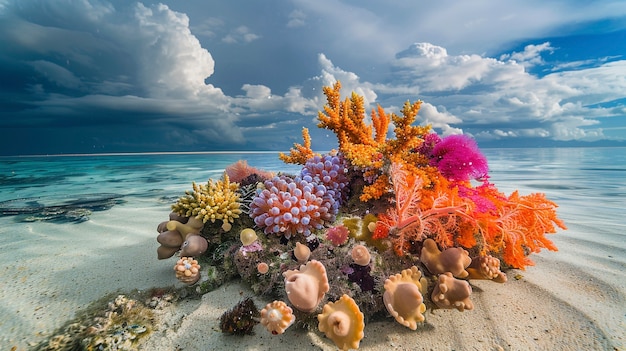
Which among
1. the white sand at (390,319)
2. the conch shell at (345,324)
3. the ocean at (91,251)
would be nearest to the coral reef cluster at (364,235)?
the conch shell at (345,324)

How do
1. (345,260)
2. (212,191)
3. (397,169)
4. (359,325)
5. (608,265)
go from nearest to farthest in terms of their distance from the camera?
(359,325), (345,260), (397,169), (212,191), (608,265)

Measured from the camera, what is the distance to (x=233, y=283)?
3.02 meters

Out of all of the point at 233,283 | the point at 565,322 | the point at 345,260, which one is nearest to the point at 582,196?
the point at 565,322

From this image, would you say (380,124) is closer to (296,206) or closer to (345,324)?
(296,206)

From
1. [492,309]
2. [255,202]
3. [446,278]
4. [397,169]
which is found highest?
[397,169]

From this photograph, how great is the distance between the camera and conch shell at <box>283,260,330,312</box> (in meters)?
2.05

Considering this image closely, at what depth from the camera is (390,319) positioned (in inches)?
97.4

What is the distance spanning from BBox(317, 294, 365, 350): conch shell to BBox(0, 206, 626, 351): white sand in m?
0.38

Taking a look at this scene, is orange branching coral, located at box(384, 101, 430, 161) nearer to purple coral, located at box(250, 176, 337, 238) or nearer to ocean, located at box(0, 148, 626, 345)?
purple coral, located at box(250, 176, 337, 238)

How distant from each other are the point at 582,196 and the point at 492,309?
1060 centimetres

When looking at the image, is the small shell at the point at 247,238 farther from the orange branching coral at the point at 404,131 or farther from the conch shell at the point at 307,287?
the orange branching coral at the point at 404,131

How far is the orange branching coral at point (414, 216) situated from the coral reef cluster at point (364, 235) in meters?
0.01

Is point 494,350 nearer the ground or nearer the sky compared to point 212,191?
nearer the ground

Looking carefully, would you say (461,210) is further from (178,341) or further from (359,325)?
(178,341)
